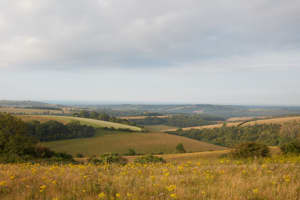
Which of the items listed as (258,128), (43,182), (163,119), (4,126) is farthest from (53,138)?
(163,119)

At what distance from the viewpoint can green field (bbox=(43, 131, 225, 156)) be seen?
179 ft

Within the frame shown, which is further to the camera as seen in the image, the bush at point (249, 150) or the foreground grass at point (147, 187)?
the bush at point (249, 150)

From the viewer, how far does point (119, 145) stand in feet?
198

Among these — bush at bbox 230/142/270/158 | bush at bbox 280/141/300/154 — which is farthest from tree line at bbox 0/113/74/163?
bush at bbox 280/141/300/154

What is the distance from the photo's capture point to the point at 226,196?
4133mm

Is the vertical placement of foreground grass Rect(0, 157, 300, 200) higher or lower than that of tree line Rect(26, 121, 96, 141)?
higher

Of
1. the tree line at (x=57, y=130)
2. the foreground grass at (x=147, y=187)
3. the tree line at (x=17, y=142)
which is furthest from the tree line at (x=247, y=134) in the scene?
the foreground grass at (x=147, y=187)

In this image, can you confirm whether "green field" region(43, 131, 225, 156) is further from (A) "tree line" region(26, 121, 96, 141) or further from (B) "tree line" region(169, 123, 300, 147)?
(B) "tree line" region(169, 123, 300, 147)

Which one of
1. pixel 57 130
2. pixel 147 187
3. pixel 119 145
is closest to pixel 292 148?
pixel 147 187

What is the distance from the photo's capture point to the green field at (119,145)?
54.6 m

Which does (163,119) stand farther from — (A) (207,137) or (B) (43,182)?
(B) (43,182)

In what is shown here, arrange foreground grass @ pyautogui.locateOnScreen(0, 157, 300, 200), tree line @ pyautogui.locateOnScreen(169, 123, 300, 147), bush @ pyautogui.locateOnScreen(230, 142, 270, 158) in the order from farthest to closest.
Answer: tree line @ pyautogui.locateOnScreen(169, 123, 300, 147) < bush @ pyautogui.locateOnScreen(230, 142, 270, 158) < foreground grass @ pyautogui.locateOnScreen(0, 157, 300, 200)

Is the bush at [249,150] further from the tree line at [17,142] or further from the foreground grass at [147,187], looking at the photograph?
the tree line at [17,142]

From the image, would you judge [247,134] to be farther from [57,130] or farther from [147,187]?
[147,187]
